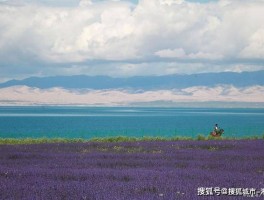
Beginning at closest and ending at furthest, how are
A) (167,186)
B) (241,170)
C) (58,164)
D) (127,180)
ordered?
(167,186) < (127,180) < (241,170) < (58,164)

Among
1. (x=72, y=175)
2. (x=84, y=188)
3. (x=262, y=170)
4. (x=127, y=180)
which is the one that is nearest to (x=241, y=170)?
(x=262, y=170)

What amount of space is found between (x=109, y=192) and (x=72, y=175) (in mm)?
3302

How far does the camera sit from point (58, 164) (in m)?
16.2

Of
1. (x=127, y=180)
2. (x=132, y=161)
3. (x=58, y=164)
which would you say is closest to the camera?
(x=127, y=180)

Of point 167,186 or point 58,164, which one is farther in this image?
point 58,164

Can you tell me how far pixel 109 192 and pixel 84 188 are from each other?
774 millimetres

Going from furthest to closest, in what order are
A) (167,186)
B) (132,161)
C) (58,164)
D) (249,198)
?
(132,161) < (58,164) < (167,186) < (249,198)

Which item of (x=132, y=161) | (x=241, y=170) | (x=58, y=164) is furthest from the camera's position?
(x=132, y=161)

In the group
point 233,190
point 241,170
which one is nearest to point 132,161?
point 241,170

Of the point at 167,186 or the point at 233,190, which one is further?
the point at 167,186

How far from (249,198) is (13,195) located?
4.54 m

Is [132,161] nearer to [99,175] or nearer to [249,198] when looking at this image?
[99,175]

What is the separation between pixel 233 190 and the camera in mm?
9898

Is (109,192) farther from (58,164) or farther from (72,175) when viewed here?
(58,164)
